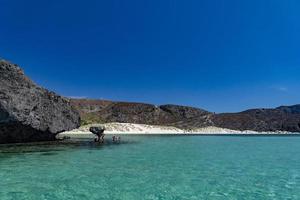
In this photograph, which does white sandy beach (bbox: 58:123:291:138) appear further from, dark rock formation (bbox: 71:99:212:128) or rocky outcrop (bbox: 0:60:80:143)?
rocky outcrop (bbox: 0:60:80:143)

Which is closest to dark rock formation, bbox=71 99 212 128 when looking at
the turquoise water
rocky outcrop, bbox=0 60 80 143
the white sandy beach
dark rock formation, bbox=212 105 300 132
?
dark rock formation, bbox=212 105 300 132

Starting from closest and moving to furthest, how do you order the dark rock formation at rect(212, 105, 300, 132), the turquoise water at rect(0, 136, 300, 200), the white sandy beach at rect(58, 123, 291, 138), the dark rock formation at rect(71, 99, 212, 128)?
1. the turquoise water at rect(0, 136, 300, 200)
2. the white sandy beach at rect(58, 123, 291, 138)
3. the dark rock formation at rect(212, 105, 300, 132)
4. the dark rock formation at rect(71, 99, 212, 128)

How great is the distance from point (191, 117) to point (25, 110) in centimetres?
11666

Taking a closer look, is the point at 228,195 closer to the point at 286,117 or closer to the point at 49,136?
the point at 49,136

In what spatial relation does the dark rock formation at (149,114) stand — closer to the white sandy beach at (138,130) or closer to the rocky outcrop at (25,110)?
the white sandy beach at (138,130)

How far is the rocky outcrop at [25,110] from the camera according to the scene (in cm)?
4116

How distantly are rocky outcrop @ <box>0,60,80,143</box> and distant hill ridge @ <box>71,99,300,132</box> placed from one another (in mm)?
74626

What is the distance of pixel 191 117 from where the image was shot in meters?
154

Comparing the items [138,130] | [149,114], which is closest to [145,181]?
[138,130]

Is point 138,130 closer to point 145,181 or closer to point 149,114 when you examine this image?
point 149,114

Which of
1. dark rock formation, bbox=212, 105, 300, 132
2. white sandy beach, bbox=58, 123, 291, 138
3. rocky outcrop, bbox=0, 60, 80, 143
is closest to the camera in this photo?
rocky outcrop, bbox=0, 60, 80, 143

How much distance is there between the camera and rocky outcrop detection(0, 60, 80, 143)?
1620 inches

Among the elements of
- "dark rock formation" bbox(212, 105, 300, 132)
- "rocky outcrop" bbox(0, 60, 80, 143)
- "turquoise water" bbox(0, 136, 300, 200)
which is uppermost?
"dark rock formation" bbox(212, 105, 300, 132)

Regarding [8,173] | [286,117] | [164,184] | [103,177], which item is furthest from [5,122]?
[286,117]
